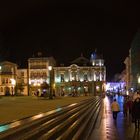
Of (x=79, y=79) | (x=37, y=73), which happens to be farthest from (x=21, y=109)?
(x=79, y=79)

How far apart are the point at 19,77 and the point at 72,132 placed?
12159 centimetres

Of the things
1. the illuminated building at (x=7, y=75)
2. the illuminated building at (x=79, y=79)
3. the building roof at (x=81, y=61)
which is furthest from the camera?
the building roof at (x=81, y=61)

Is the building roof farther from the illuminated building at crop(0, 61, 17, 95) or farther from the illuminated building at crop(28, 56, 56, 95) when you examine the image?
the illuminated building at crop(0, 61, 17, 95)

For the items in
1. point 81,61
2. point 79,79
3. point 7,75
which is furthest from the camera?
point 81,61

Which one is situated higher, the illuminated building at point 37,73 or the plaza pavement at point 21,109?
the illuminated building at point 37,73

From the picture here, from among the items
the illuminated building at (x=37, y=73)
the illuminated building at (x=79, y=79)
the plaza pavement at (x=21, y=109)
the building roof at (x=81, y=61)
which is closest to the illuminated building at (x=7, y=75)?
the illuminated building at (x=37, y=73)

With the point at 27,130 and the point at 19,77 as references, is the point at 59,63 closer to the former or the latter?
the point at 19,77

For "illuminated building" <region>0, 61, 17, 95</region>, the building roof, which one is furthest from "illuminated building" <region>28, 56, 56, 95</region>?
the building roof

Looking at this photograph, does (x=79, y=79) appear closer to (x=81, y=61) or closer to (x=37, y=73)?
(x=81, y=61)

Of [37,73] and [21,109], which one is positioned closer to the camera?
[21,109]

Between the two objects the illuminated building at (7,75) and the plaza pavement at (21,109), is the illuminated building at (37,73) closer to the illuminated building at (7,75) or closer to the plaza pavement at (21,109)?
the illuminated building at (7,75)

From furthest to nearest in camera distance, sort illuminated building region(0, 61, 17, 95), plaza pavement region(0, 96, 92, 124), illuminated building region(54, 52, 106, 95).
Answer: illuminated building region(54, 52, 106, 95) < illuminated building region(0, 61, 17, 95) < plaza pavement region(0, 96, 92, 124)

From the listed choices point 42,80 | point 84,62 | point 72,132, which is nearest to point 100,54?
point 84,62

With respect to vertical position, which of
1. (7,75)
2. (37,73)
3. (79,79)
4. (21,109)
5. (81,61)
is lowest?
(21,109)
